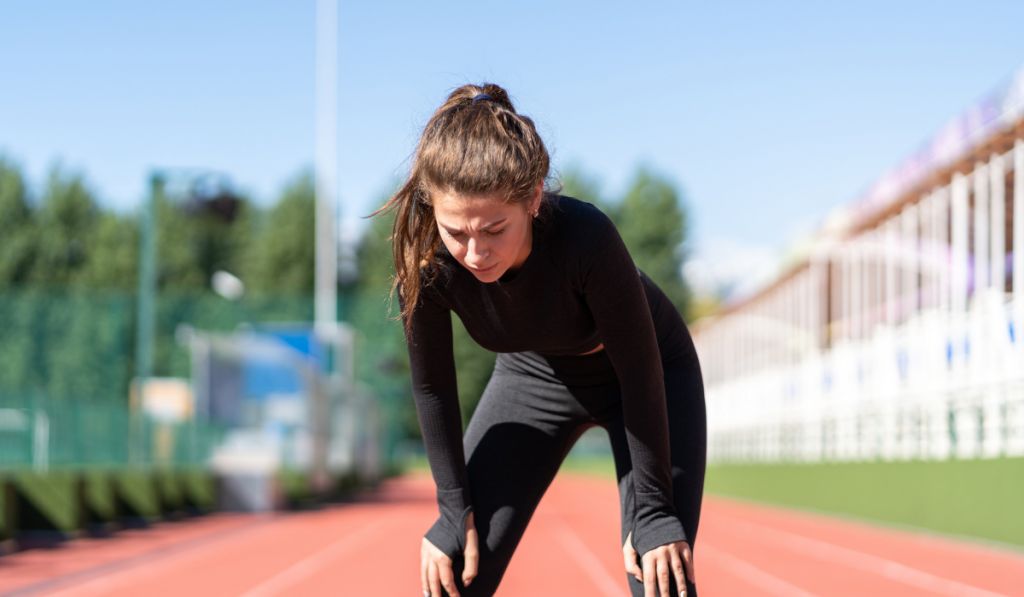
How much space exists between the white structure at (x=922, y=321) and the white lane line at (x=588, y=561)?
5060 millimetres

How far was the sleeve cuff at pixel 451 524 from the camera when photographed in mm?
2684

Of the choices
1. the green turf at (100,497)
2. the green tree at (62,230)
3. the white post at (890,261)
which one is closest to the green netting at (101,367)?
the green turf at (100,497)

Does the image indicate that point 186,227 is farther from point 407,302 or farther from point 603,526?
point 407,302

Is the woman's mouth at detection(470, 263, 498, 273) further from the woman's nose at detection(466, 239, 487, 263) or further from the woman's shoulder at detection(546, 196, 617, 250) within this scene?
the woman's shoulder at detection(546, 196, 617, 250)

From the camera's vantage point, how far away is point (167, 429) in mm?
18828

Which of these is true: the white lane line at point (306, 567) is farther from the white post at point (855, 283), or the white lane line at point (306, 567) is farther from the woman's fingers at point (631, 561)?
the white post at point (855, 283)

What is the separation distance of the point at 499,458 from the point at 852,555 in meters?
10.2

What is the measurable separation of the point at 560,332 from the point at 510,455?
0.40 metres

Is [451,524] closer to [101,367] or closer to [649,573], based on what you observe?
[649,573]

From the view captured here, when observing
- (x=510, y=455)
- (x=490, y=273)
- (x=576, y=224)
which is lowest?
(x=510, y=455)

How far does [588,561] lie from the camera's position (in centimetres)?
1073

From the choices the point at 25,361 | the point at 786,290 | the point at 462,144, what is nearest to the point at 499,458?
the point at 462,144

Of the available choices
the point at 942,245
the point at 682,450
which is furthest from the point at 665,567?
the point at 942,245

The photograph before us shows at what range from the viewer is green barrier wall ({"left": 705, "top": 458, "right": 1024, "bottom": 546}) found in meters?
12.2
